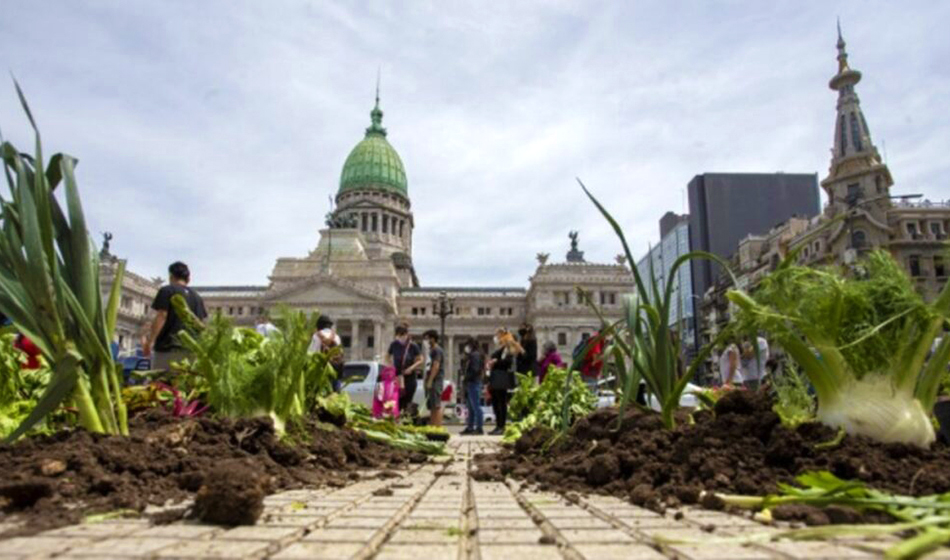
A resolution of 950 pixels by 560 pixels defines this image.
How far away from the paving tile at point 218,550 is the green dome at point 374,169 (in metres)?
78.8

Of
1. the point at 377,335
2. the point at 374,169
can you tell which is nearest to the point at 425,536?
the point at 377,335

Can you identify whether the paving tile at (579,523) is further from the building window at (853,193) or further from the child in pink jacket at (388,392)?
the building window at (853,193)

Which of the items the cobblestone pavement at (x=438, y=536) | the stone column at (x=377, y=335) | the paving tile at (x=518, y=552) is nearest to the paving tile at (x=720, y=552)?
the cobblestone pavement at (x=438, y=536)

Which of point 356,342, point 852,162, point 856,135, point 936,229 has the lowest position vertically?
point 356,342

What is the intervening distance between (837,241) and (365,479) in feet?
157

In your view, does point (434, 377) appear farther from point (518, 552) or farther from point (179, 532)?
point (518, 552)

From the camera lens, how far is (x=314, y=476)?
129 inches

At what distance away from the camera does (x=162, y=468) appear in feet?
9.02

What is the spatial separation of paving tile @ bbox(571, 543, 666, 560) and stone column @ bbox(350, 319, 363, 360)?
62070mm

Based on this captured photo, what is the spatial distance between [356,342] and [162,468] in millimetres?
61171

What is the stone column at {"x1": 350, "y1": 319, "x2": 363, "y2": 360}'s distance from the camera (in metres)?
62.8

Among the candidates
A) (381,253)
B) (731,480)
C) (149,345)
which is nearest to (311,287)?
(381,253)

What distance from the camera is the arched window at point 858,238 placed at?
44188mm

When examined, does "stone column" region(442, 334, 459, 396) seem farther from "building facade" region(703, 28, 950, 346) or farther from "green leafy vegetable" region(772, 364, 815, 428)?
"green leafy vegetable" region(772, 364, 815, 428)
